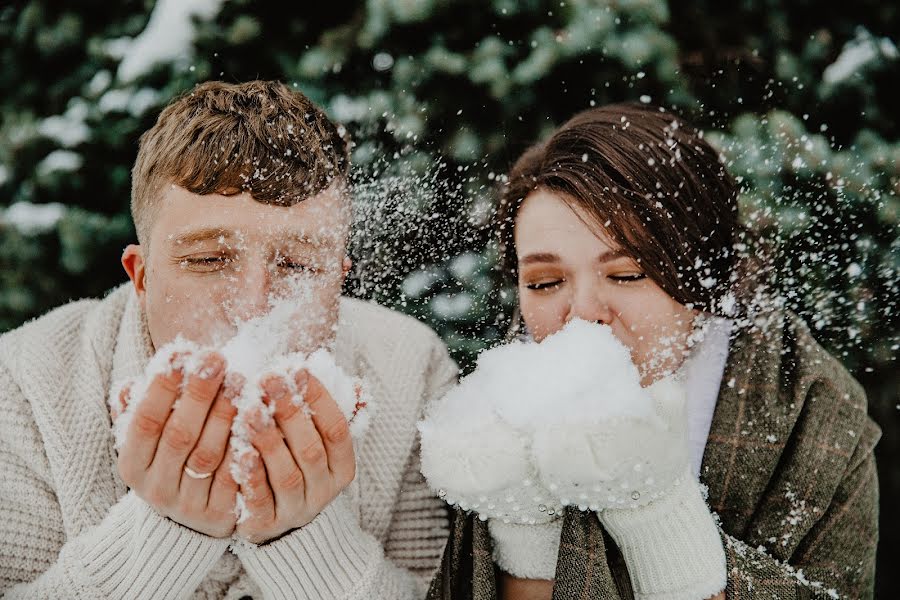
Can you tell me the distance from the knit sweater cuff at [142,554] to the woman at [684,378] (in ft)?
2.17

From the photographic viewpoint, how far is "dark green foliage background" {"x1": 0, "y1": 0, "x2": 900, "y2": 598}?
87.6 inches

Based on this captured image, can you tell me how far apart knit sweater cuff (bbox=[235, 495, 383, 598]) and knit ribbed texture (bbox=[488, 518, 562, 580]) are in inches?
14.6

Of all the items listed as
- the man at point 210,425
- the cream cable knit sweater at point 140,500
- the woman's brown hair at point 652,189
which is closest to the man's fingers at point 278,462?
the man at point 210,425

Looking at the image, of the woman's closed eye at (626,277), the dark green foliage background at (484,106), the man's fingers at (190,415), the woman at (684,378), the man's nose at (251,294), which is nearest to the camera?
the man's fingers at (190,415)

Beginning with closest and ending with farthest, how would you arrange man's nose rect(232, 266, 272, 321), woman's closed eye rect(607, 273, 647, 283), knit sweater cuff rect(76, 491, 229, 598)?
knit sweater cuff rect(76, 491, 229, 598)
man's nose rect(232, 266, 272, 321)
woman's closed eye rect(607, 273, 647, 283)

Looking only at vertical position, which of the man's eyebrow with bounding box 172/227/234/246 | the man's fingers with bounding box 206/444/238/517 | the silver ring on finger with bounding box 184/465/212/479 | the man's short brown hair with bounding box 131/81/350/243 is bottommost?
the man's fingers with bounding box 206/444/238/517

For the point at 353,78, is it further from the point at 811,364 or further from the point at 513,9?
the point at 811,364

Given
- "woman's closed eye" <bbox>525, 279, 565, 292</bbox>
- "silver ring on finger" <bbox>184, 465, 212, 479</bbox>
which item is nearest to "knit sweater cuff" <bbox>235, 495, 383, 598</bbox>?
"silver ring on finger" <bbox>184, 465, 212, 479</bbox>

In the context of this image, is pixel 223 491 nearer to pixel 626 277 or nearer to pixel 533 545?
pixel 533 545

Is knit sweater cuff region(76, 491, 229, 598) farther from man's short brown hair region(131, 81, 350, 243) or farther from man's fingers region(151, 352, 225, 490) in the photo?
man's short brown hair region(131, 81, 350, 243)

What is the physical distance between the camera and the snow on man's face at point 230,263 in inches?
61.4

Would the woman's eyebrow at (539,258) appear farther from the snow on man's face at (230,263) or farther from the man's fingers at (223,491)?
the man's fingers at (223,491)

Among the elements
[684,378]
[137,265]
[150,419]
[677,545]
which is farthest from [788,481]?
[137,265]

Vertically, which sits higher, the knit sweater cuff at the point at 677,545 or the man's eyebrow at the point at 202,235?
the man's eyebrow at the point at 202,235
